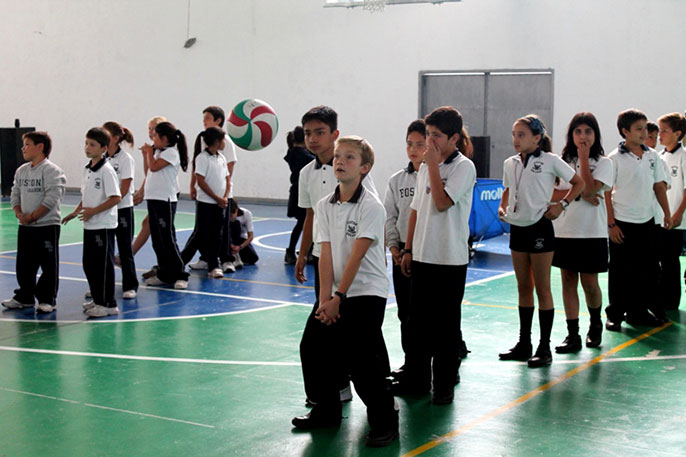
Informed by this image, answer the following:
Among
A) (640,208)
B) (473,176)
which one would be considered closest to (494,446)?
(473,176)

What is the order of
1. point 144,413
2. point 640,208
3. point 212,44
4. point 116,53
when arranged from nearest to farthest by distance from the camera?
point 144,413
point 640,208
point 212,44
point 116,53

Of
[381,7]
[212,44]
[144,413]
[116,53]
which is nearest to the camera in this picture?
[144,413]

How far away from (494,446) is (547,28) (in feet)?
40.5

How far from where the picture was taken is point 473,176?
498cm

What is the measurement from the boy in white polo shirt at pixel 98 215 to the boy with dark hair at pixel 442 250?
3.31 metres

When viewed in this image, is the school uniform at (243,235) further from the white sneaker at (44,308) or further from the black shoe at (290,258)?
the white sneaker at (44,308)

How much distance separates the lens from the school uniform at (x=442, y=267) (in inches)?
193

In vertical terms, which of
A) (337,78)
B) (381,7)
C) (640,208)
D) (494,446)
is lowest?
(494,446)

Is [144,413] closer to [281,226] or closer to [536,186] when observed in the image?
[536,186]

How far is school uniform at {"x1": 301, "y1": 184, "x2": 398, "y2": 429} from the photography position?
429cm

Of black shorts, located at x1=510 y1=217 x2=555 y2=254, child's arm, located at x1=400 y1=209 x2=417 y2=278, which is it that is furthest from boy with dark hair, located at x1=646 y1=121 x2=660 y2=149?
child's arm, located at x1=400 y1=209 x2=417 y2=278

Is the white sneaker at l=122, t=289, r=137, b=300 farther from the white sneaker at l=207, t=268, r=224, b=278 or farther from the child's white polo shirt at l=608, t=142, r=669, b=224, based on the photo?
the child's white polo shirt at l=608, t=142, r=669, b=224

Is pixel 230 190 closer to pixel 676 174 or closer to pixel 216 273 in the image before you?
pixel 216 273

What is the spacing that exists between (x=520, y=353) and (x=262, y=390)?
1849 millimetres
